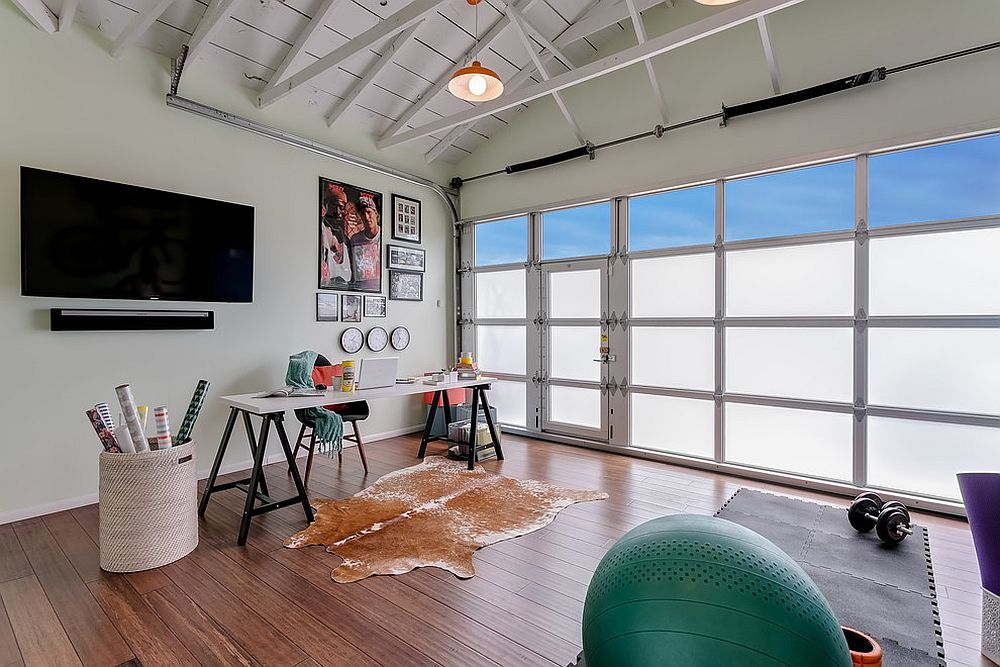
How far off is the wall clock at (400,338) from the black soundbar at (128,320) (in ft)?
6.32

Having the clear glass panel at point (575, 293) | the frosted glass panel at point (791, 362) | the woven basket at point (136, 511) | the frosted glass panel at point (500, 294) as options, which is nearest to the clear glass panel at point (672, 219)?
the clear glass panel at point (575, 293)

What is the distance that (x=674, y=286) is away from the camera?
478cm

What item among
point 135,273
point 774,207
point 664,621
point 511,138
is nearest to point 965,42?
point 774,207

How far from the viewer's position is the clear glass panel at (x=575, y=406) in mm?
5316

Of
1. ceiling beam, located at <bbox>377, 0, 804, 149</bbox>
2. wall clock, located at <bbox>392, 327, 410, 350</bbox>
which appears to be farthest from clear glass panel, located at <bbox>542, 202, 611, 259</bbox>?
wall clock, located at <bbox>392, 327, 410, 350</bbox>

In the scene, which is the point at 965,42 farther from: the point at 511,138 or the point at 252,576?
the point at 252,576

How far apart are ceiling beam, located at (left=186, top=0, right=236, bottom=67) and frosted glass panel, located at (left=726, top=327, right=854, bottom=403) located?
15.4 feet

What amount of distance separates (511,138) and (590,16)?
5.27 feet

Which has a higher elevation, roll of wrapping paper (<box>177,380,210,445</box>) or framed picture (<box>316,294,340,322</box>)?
framed picture (<box>316,294,340,322</box>)

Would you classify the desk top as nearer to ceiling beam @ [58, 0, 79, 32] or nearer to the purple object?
ceiling beam @ [58, 0, 79, 32]

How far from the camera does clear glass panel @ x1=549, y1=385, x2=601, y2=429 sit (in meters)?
5.32

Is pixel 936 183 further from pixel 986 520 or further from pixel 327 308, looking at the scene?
pixel 327 308

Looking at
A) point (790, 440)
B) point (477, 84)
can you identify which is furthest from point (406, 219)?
point (790, 440)

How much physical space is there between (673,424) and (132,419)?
4306 mm
